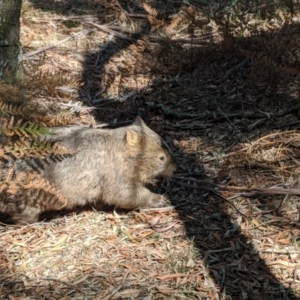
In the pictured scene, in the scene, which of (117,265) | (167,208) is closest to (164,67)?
(167,208)

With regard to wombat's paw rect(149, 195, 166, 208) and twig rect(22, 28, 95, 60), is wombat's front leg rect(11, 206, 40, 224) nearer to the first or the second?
wombat's paw rect(149, 195, 166, 208)

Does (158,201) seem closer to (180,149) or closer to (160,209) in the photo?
(160,209)

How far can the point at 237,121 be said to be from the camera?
665cm

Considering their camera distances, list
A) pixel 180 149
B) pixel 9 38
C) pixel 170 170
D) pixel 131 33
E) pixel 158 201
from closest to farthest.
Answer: pixel 9 38
pixel 158 201
pixel 170 170
pixel 180 149
pixel 131 33

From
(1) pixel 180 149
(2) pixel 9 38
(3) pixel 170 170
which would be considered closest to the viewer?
(2) pixel 9 38

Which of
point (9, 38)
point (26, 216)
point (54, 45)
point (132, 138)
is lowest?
point (26, 216)

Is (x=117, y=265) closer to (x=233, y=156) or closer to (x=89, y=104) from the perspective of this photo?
(x=233, y=156)

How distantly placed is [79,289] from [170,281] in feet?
2.20

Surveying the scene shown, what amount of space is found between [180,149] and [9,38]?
2076 millimetres

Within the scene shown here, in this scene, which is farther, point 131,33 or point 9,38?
point 131,33

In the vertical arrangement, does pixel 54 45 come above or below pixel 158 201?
above

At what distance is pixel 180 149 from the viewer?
6.38m

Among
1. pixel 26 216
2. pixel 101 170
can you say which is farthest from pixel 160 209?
pixel 26 216

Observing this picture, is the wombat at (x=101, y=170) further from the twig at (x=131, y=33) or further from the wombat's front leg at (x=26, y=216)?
the twig at (x=131, y=33)
